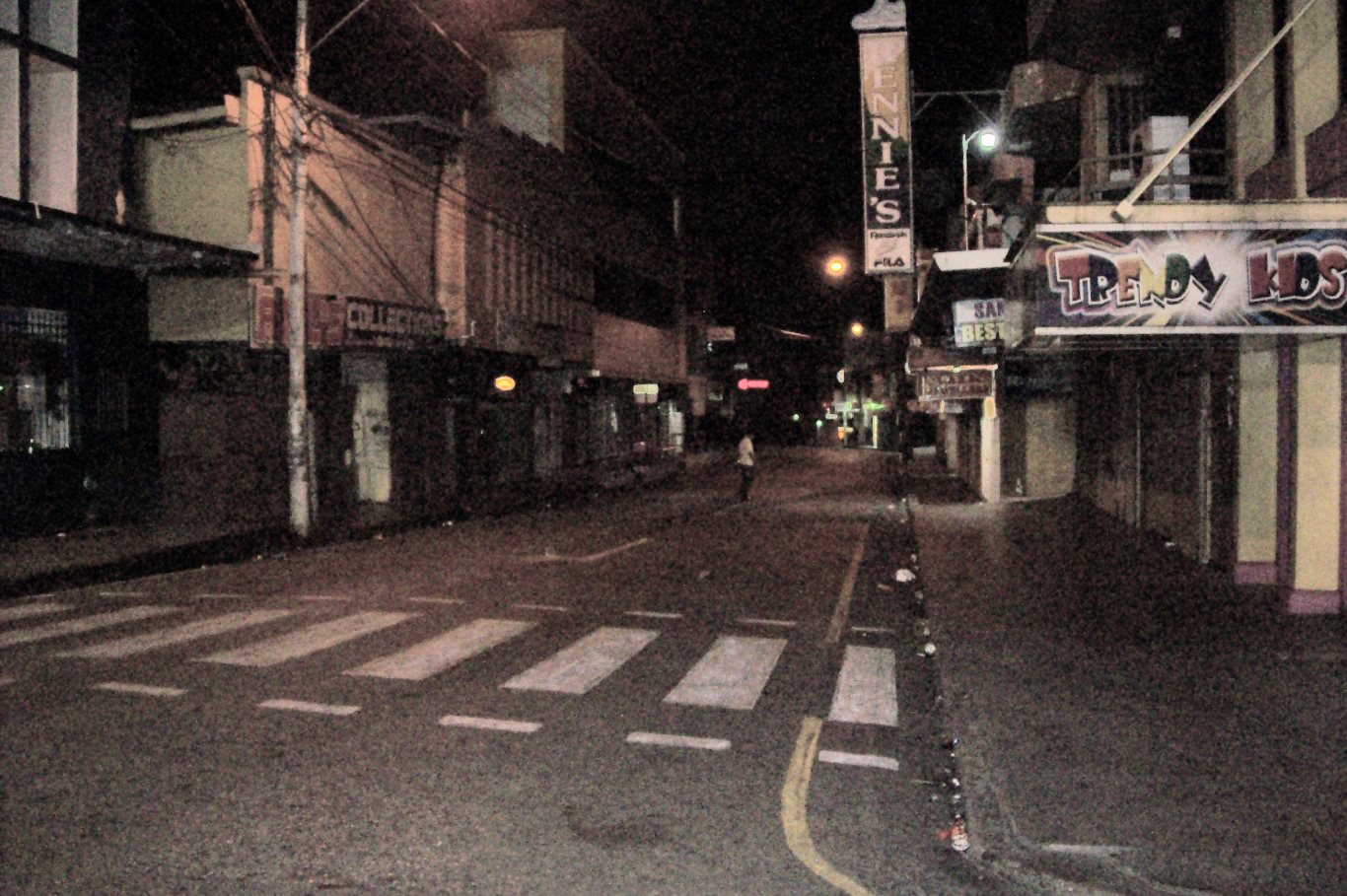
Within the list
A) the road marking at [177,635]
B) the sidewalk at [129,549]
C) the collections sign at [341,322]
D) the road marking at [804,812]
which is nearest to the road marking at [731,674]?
the road marking at [804,812]

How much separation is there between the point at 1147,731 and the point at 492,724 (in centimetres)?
424

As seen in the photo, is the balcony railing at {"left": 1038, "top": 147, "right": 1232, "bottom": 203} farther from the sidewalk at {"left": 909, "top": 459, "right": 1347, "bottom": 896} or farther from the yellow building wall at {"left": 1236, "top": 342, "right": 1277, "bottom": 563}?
the sidewalk at {"left": 909, "top": 459, "right": 1347, "bottom": 896}

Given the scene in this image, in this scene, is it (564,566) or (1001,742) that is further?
(564,566)

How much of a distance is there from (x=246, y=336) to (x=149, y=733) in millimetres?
15230

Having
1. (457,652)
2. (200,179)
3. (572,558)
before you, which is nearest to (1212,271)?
(457,652)

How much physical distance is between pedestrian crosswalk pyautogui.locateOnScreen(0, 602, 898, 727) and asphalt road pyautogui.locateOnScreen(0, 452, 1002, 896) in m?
0.04

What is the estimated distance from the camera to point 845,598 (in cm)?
1366

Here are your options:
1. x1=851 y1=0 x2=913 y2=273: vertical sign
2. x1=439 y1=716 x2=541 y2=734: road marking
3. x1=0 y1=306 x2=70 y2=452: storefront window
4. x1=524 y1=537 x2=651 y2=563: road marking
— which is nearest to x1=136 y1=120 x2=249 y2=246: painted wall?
x1=0 y1=306 x2=70 y2=452: storefront window

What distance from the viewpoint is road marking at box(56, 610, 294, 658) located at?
9461 millimetres

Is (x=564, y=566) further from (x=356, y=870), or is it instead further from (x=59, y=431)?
(x=356, y=870)

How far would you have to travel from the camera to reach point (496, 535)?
20625mm

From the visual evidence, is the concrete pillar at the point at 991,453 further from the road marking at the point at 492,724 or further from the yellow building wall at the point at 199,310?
the road marking at the point at 492,724

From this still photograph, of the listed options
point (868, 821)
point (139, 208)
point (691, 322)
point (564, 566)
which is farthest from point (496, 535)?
point (691, 322)

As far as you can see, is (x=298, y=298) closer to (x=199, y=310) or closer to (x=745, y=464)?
(x=199, y=310)
